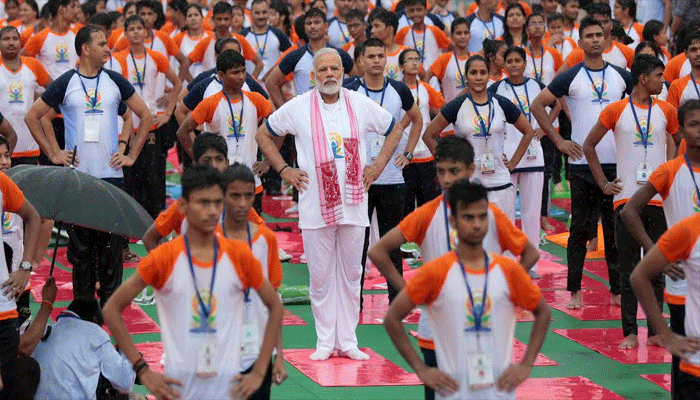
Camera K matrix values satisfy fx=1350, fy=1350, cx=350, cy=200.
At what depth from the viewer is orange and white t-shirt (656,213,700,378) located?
684 cm

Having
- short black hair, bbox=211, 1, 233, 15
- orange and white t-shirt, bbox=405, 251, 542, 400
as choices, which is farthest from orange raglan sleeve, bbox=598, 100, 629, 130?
short black hair, bbox=211, 1, 233, 15

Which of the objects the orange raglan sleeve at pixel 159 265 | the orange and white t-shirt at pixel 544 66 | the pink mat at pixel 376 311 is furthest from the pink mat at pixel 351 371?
the orange and white t-shirt at pixel 544 66

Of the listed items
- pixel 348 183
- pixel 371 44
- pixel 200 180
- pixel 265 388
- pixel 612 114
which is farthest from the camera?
pixel 371 44

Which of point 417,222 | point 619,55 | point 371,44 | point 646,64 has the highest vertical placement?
point 371,44

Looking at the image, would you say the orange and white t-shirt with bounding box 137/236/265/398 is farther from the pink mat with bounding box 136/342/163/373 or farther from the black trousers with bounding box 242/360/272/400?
the pink mat with bounding box 136/342/163/373

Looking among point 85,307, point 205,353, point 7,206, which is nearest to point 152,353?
point 85,307

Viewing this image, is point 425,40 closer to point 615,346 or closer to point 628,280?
point 628,280

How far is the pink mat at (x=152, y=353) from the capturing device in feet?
32.9

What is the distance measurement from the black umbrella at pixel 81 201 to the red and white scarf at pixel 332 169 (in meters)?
1.49

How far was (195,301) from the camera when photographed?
6.35 m

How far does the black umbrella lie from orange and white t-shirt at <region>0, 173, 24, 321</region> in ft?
2.28

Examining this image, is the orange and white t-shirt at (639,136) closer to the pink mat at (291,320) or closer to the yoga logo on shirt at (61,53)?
the pink mat at (291,320)

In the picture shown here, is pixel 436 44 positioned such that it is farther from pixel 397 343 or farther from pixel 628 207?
pixel 397 343

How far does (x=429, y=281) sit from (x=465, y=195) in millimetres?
442
